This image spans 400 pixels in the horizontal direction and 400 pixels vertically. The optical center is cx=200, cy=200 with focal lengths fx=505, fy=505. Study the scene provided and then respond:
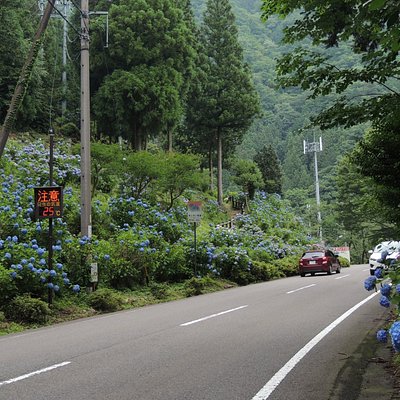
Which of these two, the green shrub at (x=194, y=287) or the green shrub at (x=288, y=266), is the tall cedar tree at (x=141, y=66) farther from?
the green shrub at (x=194, y=287)

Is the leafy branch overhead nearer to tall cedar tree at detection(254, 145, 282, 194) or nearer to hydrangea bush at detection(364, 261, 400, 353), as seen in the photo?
hydrangea bush at detection(364, 261, 400, 353)

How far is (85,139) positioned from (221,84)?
2426 centimetres

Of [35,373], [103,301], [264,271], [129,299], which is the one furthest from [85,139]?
[264,271]

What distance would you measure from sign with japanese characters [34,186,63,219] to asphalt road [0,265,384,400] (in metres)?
3.01

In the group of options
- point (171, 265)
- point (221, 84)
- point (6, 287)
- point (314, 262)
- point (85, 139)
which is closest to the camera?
point (6, 287)

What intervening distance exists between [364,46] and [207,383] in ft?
21.0

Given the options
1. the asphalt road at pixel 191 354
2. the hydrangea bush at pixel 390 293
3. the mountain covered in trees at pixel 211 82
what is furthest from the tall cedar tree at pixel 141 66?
the hydrangea bush at pixel 390 293

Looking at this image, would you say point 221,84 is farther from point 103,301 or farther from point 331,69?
point 331,69

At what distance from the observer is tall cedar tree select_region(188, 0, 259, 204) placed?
37781 millimetres

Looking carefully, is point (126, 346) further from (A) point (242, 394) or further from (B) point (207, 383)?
(A) point (242, 394)

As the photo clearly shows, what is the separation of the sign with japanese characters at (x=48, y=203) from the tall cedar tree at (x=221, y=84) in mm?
25373

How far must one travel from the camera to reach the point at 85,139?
14984mm

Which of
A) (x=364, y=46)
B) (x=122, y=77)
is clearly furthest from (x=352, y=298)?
(x=122, y=77)

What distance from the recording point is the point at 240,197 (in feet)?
146
